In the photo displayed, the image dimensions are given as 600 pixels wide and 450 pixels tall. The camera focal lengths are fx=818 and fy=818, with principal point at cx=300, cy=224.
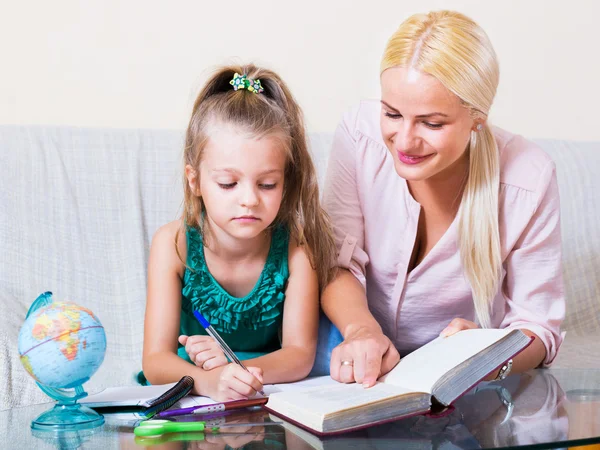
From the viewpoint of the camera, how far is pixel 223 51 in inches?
105

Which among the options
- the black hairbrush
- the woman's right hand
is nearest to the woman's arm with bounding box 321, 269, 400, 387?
the woman's right hand

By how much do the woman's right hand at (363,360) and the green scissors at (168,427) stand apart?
19 centimetres

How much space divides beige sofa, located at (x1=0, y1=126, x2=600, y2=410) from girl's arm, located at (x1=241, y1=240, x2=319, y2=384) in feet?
1.26

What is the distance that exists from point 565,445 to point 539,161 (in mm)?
774

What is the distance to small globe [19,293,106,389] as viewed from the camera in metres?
1.02

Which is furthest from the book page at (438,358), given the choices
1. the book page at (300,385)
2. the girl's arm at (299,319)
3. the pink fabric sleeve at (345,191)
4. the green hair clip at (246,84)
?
the green hair clip at (246,84)

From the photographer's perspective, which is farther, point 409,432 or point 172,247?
Answer: point 172,247

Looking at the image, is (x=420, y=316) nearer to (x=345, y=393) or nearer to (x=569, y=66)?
(x=345, y=393)

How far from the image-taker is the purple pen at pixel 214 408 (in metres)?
1.09

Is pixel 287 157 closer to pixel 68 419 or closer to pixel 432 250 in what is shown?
pixel 432 250

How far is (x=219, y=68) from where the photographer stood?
5.35ft

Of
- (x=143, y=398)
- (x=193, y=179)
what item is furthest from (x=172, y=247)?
(x=143, y=398)

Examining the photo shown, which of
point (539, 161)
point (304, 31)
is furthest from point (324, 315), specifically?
point (304, 31)

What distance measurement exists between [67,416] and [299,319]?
23.7 inches
